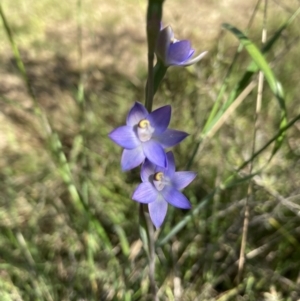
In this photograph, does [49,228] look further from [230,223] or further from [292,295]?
[292,295]

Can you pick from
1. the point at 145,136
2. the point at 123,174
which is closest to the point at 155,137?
Result: the point at 145,136

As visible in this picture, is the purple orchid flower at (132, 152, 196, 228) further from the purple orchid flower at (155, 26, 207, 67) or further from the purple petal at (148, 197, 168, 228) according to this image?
the purple orchid flower at (155, 26, 207, 67)

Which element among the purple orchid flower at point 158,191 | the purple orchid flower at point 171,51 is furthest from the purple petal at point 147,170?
the purple orchid flower at point 171,51

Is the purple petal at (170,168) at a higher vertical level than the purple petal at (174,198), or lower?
higher

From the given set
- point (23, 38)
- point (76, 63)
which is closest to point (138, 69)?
point (76, 63)

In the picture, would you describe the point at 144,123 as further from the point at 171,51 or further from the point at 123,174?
the point at 123,174

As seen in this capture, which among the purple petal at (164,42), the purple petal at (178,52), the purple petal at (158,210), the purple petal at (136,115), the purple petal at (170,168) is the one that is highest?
the purple petal at (164,42)

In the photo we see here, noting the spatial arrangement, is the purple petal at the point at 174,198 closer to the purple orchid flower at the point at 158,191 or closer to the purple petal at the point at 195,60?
the purple orchid flower at the point at 158,191
